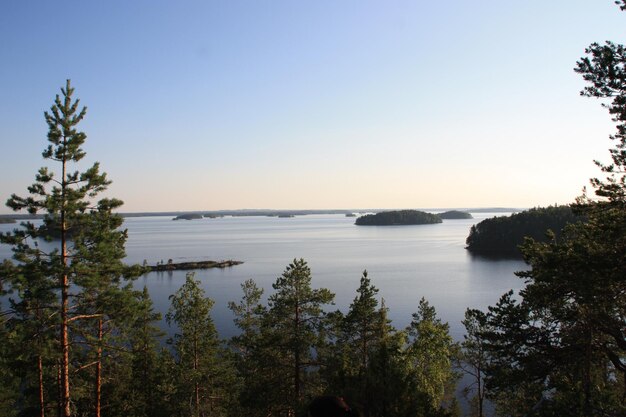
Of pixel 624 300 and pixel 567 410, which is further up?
pixel 624 300

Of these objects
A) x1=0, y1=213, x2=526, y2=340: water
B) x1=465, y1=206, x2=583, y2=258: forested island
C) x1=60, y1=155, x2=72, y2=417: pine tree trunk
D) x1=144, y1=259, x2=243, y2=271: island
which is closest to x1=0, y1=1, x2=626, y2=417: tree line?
x1=60, y1=155, x2=72, y2=417: pine tree trunk

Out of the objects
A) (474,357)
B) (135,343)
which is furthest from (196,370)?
(474,357)

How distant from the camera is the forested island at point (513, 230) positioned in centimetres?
11994

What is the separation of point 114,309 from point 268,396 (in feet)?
27.4

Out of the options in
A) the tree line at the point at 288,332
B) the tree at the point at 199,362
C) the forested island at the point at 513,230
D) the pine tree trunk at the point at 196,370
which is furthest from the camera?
the forested island at the point at 513,230

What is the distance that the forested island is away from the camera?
393 ft

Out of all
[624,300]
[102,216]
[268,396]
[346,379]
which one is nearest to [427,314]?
[268,396]

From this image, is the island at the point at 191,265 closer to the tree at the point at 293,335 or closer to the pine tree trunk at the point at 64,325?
the tree at the point at 293,335

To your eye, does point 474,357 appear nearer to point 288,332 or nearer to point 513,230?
point 288,332

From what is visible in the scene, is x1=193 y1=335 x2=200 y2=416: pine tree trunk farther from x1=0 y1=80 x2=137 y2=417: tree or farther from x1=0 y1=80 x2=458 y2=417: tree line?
x1=0 y1=80 x2=137 y2=417: tree

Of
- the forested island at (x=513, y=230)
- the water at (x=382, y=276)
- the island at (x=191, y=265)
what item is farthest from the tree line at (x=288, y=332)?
the forested island at (x=513, y=230)

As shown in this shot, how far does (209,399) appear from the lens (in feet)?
89.4

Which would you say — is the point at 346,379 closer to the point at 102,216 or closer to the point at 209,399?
the point at 102,216

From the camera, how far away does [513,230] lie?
124625 mm
